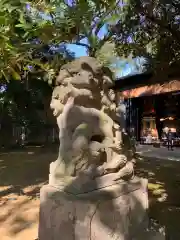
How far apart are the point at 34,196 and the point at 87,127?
3468mm

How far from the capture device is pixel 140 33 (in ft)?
26.6

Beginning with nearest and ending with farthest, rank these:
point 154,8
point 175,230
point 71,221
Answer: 1. point 71,221
2. point 175,230
3. point 154,8

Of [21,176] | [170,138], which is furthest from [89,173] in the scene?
[170,138]

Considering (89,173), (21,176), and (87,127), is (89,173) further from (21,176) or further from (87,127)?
(21,176)

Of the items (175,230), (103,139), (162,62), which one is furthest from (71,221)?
(162,62)

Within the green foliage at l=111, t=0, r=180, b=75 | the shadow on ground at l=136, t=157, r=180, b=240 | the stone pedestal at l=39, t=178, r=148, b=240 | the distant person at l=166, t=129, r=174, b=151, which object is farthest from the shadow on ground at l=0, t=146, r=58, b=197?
the distant person at l=166, t=129, r=174, b=151

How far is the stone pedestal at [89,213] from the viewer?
10.6 feet

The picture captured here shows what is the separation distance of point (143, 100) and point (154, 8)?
35.7ft

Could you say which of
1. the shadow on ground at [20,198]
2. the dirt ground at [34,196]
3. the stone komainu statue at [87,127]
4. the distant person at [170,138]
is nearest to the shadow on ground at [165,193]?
the dirt ground at [34,196]

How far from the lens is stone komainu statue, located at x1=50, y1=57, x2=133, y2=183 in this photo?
3467mm

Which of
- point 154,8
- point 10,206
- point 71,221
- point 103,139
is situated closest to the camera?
point 71,221

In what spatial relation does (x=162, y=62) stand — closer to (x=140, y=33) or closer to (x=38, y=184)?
(x=140, y=33)

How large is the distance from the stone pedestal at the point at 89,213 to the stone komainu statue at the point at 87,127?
0.17 metres

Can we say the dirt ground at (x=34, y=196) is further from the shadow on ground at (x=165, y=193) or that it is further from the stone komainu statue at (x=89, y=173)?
the stone komainu statue at (x=89, y=173)
